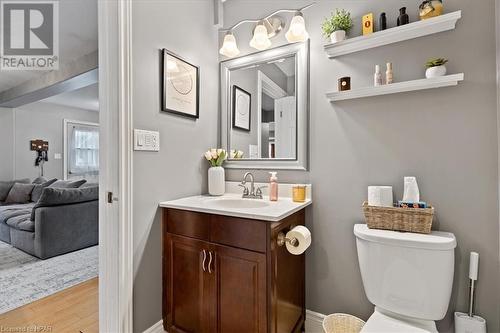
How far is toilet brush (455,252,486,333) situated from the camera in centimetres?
112

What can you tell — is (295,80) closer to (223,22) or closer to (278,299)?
(223,22)

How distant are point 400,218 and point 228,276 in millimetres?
923

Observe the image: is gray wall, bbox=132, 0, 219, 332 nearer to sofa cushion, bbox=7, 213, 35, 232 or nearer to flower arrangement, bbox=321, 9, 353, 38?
flower arrangement, bbox=321, 9, 353, 38

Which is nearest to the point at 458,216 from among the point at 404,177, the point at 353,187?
the point at 404,177

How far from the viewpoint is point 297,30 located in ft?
5.16

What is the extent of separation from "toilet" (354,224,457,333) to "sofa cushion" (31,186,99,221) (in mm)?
3114

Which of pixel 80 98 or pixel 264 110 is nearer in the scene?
pixel 264 110

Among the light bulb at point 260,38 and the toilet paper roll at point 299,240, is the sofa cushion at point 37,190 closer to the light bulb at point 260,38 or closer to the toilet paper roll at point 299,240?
the light bulb at point 260,38

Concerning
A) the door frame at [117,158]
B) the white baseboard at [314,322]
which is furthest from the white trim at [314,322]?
the door frame at [117,158]

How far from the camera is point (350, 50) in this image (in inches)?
56.9

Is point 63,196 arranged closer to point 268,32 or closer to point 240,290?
point 240,290

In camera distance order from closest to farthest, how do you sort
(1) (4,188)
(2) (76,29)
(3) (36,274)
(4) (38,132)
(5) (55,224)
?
(3) (36,274), (2) (76,29), (5) (55,224), (1) (4,188), (4) (38,132)

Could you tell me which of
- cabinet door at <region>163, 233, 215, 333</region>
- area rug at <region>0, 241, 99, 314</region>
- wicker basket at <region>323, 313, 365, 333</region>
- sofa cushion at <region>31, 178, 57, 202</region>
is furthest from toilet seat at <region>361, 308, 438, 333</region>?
sofa cushion at <region>31, 178, 57, 202</region>

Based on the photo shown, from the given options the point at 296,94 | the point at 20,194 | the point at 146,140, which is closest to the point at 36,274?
the point at 146,140
